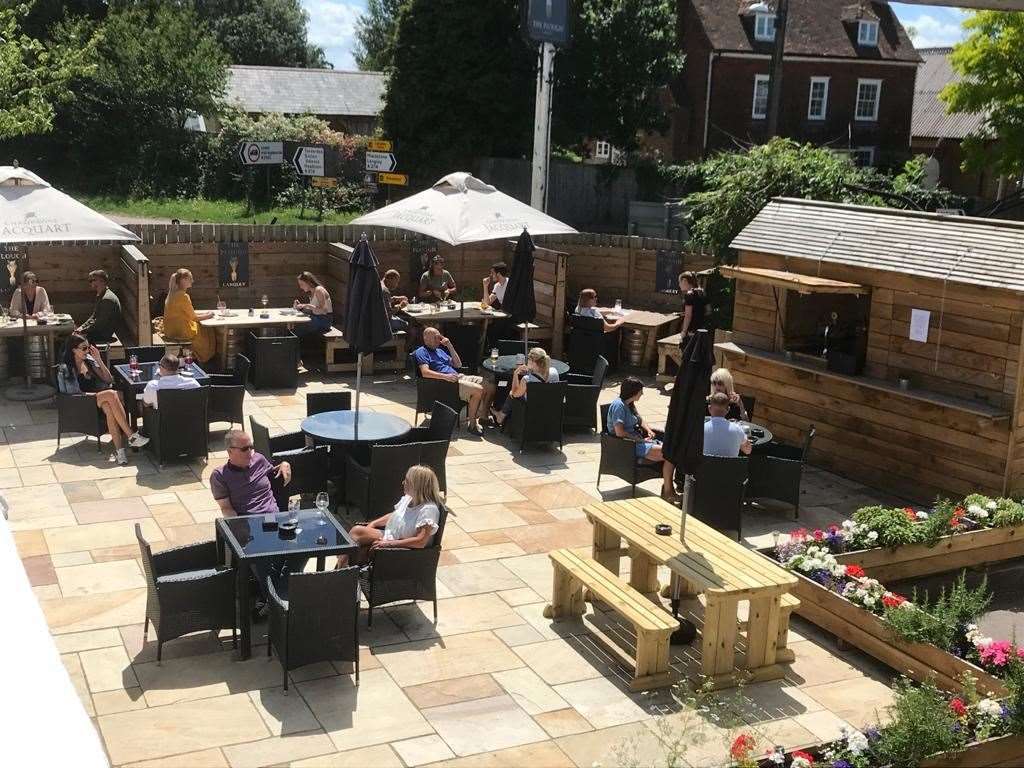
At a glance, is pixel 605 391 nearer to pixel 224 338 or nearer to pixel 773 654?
pixel 224 338

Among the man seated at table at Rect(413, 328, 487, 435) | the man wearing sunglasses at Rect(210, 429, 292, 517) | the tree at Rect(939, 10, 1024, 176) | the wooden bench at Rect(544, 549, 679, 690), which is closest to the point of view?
the wooden bench at Rect(544, 549, 679, 690)

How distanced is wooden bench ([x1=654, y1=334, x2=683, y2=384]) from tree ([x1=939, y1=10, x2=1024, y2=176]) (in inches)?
807

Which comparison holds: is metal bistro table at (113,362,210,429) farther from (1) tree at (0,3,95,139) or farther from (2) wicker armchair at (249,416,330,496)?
(1) tree at (0,3,95,139)

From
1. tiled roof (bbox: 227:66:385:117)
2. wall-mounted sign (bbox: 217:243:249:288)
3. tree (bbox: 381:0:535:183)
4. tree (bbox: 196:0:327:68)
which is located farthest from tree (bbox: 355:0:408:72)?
wall-mounted sign (bbox: 217:243:249:288)

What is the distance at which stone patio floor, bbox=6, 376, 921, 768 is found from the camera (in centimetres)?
657

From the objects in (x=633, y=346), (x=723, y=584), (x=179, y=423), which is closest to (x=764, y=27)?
(x=633, y=346)

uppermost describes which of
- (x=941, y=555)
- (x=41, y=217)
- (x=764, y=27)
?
(x=764, y=27)

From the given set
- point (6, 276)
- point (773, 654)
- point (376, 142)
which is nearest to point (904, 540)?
point (773, 654)

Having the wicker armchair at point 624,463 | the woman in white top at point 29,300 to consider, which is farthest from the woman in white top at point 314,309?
the wicker armchair at point 624,463

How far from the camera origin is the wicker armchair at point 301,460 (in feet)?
32.1

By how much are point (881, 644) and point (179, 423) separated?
22.4 ft

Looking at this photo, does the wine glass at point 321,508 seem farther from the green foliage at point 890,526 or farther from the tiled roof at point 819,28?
the tiled roof at point 819,28

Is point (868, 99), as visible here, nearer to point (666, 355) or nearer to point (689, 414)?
point (666, 355)

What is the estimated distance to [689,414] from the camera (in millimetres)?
8266
